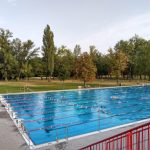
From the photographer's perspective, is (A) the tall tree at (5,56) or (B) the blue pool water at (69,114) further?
(A) the tall tree at (5,56)

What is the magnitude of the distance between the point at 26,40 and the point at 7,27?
5.59m

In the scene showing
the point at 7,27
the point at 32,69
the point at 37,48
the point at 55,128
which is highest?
the point at 7,27

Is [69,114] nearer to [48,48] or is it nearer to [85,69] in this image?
[85,69]

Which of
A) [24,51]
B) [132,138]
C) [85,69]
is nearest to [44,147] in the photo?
[132,138]

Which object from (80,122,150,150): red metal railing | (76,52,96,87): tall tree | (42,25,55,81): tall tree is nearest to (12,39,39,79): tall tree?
(42,25,55,81): tall tree

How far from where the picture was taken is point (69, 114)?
19500 mm

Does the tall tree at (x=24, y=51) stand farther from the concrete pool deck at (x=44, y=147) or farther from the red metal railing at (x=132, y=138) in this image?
the red metal railing at (x=132, y=138)

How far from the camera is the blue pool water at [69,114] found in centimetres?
1455

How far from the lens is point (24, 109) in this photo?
2130 centimetres

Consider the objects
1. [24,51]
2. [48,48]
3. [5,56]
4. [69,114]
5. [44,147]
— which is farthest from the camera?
[24,51]

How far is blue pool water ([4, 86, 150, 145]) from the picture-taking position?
47.8 feet

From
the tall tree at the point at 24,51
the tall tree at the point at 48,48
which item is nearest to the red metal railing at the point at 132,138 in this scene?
the tall tree at the point at 48,48

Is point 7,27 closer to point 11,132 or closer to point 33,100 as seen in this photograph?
point 33,100

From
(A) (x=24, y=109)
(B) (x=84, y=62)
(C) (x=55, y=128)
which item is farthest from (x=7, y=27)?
(C) (x=55, y=128)
